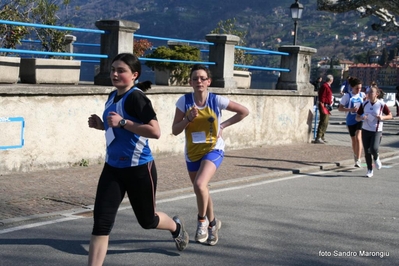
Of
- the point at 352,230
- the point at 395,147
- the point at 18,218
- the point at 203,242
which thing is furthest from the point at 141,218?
the point at 395,147

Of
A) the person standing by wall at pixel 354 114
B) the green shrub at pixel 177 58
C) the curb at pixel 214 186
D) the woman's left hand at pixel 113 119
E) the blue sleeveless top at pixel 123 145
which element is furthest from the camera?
the green shrub at pixel 177 58

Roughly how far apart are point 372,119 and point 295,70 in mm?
6132

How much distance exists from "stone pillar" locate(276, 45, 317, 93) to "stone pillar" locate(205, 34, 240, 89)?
2838mm

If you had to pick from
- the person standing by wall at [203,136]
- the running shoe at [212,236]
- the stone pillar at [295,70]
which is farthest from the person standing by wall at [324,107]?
the running shoe at [212,236]

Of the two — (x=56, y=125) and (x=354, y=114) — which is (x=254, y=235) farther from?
(x=354, y=114)

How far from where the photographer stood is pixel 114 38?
524 inches

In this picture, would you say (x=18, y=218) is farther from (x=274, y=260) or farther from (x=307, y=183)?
(x=307, y=183)

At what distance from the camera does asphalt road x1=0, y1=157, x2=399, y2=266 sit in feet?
22.1

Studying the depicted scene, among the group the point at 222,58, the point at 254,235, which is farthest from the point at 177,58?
the point at 254,235

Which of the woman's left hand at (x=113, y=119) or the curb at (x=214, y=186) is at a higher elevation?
the woman's left hand at (x=113, y=119)

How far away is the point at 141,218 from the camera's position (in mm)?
6203

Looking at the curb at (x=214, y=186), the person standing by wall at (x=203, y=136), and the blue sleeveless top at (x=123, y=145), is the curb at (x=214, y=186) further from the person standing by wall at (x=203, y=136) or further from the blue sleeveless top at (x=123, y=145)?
the blue sleeveless top at (x=123, y=145)

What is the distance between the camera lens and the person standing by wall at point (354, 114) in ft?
46.6

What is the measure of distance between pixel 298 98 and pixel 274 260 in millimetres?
12245
